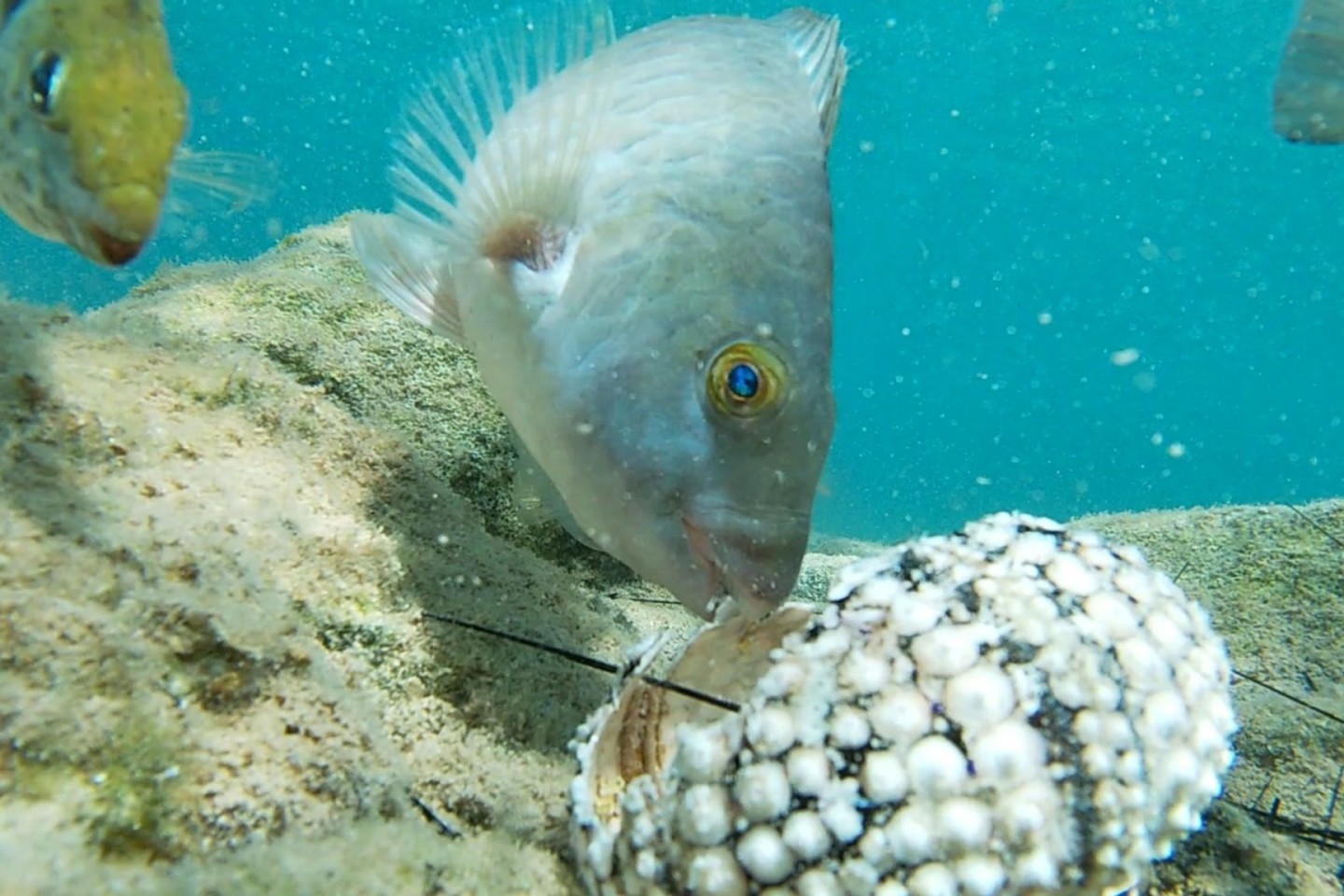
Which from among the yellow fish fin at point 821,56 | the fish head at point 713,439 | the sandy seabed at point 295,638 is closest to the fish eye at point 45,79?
the sandy seabed at point 295,638

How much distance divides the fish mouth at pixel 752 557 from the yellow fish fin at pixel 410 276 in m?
1.48

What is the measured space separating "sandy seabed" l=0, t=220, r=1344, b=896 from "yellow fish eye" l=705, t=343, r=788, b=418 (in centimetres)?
95

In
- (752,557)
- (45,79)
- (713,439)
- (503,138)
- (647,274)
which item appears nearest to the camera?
(45,79)

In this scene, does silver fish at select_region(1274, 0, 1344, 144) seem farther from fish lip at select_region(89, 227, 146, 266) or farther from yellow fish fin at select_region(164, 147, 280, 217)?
fish lip at select_region(89, 227, 146, 266)

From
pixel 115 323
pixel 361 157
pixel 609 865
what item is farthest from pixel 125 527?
pixel 361 157

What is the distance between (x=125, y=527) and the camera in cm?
180

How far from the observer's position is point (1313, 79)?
4.78m

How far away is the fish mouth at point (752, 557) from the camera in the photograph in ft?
7.56

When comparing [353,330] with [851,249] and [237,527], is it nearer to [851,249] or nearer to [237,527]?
[237,527]

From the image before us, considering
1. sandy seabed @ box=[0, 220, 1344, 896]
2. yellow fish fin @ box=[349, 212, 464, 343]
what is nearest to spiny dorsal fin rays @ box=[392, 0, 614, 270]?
yellow fish fin @ box=[349, 212, 464, 343]

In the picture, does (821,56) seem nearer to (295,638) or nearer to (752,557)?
(752,557)

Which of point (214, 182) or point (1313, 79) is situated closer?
point (214, 182)

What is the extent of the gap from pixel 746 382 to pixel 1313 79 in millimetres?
4330

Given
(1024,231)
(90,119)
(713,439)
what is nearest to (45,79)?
(90,119)
